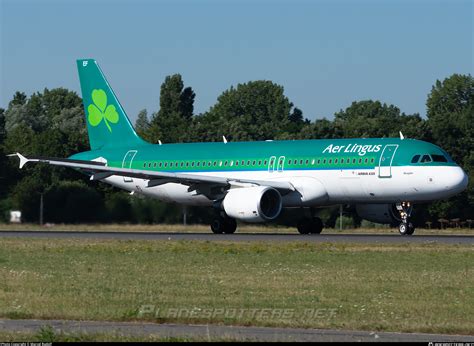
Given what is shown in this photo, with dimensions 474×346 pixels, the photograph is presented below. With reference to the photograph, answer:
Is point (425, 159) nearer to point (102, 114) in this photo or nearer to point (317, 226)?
point (317, 226)

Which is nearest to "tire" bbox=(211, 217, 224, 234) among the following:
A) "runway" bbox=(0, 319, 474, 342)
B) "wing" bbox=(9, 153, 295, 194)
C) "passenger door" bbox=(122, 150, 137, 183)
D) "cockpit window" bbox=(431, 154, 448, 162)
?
"wing" bbox=(9, 153, 295, 194)

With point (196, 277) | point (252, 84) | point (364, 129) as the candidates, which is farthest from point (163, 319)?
point (252, 84)

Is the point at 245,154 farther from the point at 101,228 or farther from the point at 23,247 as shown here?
the point at 23,247

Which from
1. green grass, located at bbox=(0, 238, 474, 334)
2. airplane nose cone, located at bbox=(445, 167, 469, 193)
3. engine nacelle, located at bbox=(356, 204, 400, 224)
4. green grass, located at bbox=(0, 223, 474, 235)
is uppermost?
airplane nose cone, located at bbox=(445, 167, 469, 193)

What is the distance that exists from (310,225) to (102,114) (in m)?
12.7

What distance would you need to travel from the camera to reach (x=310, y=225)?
50.8 meters

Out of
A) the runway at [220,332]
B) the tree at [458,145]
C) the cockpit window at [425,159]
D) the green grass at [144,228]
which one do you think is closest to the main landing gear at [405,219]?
the cockpit window at [425,159]

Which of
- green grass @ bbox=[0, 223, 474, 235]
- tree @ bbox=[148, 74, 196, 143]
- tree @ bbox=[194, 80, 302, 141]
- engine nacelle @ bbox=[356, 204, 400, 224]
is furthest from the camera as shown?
tree @ bbox=[194, 80, 302, 141]

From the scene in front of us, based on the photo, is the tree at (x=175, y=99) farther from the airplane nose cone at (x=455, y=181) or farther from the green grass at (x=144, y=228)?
the airplane nose cone at (x=455, y=181)

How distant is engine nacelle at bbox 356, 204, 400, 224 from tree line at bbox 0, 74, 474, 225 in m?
2.15

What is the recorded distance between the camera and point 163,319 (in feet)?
64.2

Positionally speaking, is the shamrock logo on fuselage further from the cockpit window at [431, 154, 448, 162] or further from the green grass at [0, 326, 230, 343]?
the green grass at [0, 326, 230, 343]

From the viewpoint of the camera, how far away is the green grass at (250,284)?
2012cm

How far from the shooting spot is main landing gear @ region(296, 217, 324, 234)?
5075cm
